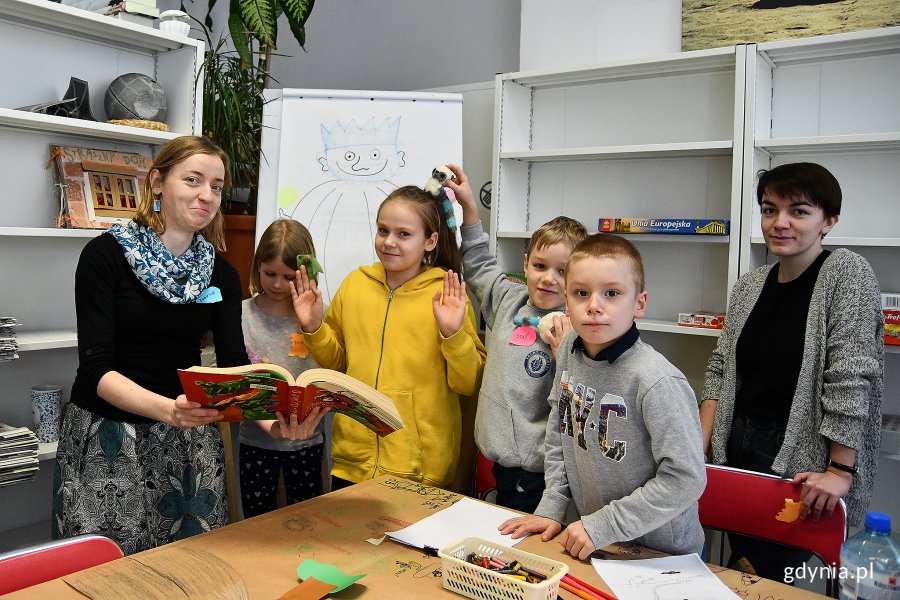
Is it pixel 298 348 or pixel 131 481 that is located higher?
pixel 298 348

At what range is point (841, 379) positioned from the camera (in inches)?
69.9

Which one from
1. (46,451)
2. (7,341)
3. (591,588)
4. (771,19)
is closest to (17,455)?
(46,451)

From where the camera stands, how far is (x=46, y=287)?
107 inches

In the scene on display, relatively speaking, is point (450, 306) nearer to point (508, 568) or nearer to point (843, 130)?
point (508, 568)

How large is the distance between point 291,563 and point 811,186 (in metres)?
1.56

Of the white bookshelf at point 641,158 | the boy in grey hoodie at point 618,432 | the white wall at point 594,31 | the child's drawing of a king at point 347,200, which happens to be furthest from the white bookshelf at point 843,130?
the boy in grey hoodie at point 618,432

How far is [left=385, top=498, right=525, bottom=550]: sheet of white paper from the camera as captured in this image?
1297mm

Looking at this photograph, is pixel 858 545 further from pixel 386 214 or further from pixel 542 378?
pixel 386 214

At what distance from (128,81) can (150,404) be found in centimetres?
167

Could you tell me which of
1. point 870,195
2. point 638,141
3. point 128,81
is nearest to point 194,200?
point 128,81

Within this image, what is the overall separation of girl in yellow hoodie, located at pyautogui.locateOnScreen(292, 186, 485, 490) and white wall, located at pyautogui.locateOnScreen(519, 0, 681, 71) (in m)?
1.39

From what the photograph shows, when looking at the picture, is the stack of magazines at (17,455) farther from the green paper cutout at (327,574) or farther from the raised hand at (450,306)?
the green paper cutout at (327,574)

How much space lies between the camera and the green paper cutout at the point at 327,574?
43.5 inches

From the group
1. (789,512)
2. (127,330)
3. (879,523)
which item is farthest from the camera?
(127,330)
